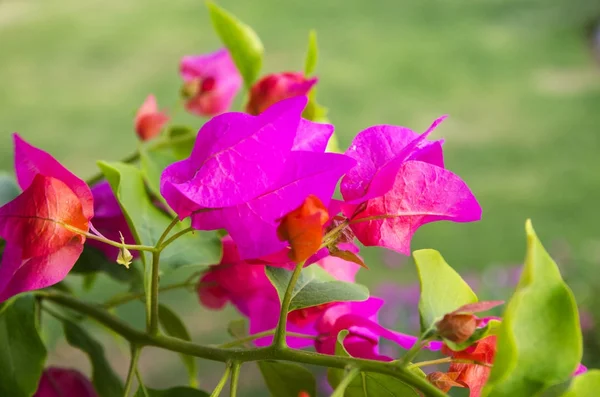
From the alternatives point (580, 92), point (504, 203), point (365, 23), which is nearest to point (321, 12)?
point (365, 23)

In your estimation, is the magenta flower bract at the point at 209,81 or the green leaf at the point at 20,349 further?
the magenta flower bract at the point at 209,81

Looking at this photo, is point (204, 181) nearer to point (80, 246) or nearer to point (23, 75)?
point (80, 246)

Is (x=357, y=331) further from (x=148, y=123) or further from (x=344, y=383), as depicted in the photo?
(x=148, y=123)

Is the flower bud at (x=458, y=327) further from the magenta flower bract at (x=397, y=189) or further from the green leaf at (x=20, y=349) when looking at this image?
the green leaf at (x=20, y=349)

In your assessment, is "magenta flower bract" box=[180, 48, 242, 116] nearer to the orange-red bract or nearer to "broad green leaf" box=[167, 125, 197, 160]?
"broad green leaf" box=[167, 125, 197, 160]

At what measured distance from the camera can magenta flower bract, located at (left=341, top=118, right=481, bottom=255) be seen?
224mm

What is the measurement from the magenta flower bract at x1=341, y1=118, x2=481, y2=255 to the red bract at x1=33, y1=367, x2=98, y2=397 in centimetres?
17

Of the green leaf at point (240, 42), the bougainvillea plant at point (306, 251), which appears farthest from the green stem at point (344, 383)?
the green leaf at point (240, 42)

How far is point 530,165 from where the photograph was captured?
7.83 ft

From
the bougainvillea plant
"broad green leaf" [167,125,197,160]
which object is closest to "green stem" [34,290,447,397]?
the bougainvillea plant

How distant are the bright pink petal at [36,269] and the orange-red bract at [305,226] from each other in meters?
0.07

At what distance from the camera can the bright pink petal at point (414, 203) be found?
0.22m

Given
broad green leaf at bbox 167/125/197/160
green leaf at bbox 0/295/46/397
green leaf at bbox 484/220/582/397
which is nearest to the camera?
green leaf at bbox 484/220/582/397

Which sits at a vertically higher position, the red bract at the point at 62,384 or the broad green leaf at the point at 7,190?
the broad green leaf at the point at 7,190
